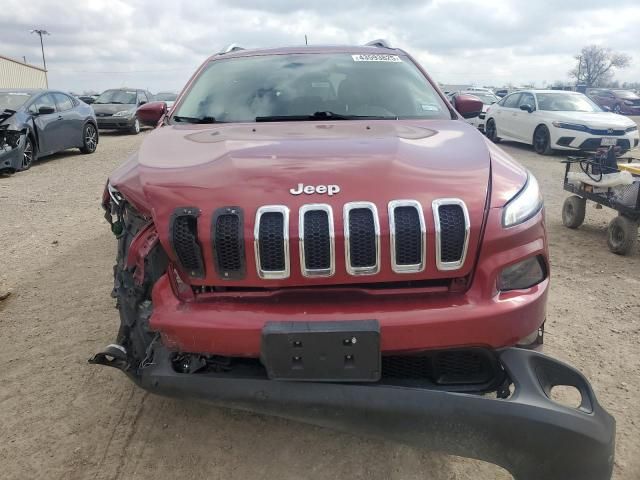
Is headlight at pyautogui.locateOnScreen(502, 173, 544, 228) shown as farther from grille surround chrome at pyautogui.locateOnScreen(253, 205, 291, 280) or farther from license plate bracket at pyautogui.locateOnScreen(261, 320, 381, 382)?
grille surround chrome at pyautogui.locateOnScreen(253, 205, 291, 280)

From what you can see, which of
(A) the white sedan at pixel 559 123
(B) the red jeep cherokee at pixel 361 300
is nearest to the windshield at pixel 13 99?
(B) the red jeep cherokee at pixel 361 300

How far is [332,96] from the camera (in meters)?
3.52

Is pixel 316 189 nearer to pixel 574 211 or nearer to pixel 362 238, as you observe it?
pixel 362 238

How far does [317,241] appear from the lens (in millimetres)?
1979

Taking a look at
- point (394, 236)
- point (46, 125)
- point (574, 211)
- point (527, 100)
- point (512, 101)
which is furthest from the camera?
point (512, 101)

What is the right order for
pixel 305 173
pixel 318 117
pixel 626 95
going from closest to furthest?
1. pixel 305 173
2. pixel 318 117
3. pixel 626 95

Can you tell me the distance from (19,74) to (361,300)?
1853 inches

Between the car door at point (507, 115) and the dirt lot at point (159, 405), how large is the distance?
368 inches

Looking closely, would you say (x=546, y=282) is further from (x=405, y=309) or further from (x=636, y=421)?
(x=636, y=421)

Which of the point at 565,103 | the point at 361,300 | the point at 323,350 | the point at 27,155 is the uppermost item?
the point at 565,103

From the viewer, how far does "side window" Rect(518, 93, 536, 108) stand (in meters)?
13.1

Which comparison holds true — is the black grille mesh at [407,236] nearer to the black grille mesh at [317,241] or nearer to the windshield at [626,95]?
the black grille mesh at [317,241]

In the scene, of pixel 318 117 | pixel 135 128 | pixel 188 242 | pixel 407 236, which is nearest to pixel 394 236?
pixel 407 236

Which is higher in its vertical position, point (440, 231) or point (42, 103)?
point (42, 103)
